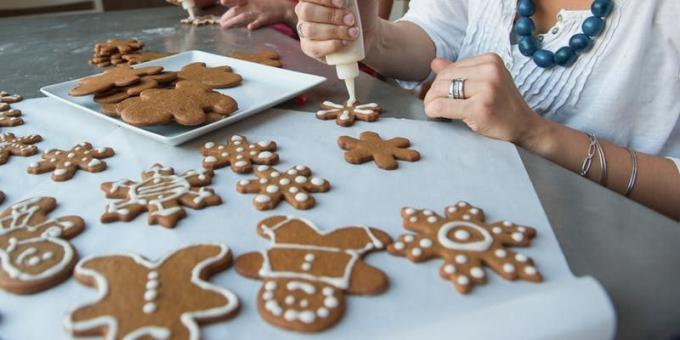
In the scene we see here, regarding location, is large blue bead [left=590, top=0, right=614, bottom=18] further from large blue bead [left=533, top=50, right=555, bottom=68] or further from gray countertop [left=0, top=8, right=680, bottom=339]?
gray countertop [left=0, top=8, right=680, bottom=339]

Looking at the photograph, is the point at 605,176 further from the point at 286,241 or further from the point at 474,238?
the point at 286,241

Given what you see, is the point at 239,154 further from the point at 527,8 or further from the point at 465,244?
→ the point at 527,8

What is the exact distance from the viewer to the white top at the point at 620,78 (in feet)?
2.54

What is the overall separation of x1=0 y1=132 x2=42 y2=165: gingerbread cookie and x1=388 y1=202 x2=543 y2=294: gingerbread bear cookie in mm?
504

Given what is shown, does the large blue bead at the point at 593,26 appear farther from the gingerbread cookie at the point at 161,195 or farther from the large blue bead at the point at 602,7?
the gingerbread cookie at the point at 161,195

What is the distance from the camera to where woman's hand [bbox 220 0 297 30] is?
142cm

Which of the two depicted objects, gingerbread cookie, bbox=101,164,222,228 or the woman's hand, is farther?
the woman's hand

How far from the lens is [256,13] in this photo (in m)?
1.43

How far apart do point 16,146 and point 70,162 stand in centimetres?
11

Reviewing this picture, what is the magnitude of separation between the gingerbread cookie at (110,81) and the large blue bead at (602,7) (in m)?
0.72

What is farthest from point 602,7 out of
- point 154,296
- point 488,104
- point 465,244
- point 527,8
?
point 154,296

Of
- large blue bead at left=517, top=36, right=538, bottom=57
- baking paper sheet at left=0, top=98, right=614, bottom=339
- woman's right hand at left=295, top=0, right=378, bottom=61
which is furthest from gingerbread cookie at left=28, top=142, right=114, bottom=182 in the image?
large blue bead at left=517, top=36, right=538, bottom=57

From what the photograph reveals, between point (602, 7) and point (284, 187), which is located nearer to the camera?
point (284, 187)

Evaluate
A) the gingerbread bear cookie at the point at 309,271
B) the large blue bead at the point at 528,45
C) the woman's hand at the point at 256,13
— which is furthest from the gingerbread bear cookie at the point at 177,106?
the woman's hand at the point at 256,13
